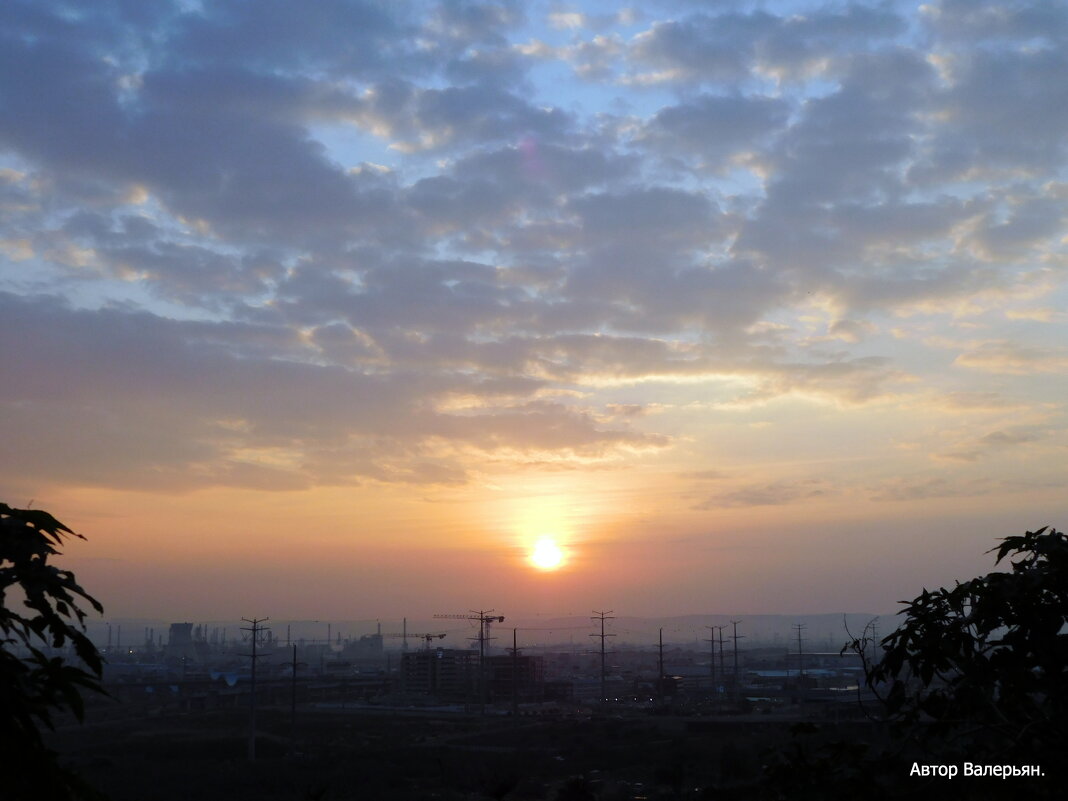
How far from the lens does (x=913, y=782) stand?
22.4ft

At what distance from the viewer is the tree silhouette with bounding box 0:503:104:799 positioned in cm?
421

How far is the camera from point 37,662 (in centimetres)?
464

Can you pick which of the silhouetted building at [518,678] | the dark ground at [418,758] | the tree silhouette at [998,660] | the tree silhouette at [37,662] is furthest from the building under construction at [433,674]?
the tree silhouette at [37,662]

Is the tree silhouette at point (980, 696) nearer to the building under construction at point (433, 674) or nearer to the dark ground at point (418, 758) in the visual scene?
the dark ground at point (418, 758)

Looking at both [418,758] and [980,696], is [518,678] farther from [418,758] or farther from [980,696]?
[980,696]

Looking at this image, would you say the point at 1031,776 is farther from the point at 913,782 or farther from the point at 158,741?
the point at 158,741

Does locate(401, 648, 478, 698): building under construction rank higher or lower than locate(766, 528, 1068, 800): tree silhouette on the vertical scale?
lower

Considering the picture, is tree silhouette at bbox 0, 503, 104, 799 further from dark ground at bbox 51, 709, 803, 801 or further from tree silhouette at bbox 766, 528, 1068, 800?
dark ground at bbox 51, 709, 803, 801

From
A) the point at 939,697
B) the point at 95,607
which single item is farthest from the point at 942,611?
the point at 95,607

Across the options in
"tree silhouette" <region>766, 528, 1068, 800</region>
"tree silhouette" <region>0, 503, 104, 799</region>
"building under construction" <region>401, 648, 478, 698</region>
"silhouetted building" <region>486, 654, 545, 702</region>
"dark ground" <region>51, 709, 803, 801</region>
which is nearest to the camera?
"tree silhouette" <region>0, 503, 104, 799</region>

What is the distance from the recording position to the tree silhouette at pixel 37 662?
13.8 feet

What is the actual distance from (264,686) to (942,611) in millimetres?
112550

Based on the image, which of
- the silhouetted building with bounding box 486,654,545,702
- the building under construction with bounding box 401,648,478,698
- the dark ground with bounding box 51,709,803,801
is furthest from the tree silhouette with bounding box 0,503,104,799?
the building under construction with bounding box 401,648,478,698

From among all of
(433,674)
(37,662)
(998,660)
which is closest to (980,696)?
(998,660)
